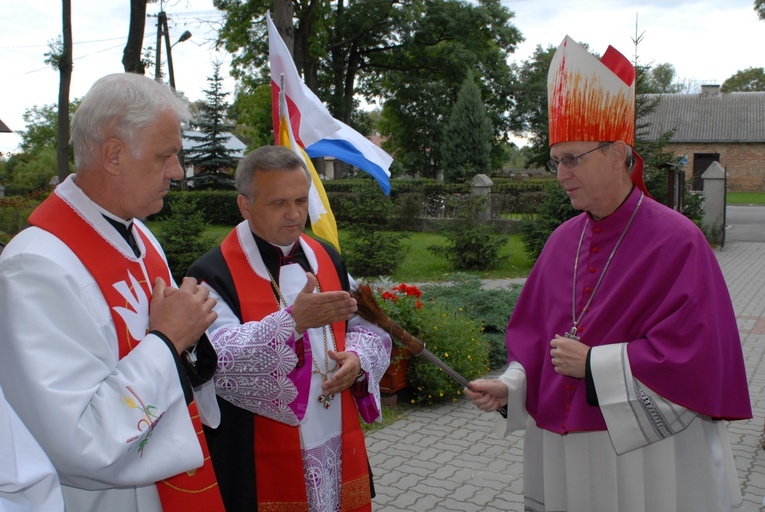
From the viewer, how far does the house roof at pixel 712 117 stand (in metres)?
47.4

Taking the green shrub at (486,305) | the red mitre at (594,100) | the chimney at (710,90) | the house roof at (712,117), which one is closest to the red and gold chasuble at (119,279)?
the red mitre at (594,100)

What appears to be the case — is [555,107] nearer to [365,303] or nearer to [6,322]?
[365,303]

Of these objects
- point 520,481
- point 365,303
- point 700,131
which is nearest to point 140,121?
point 365,303

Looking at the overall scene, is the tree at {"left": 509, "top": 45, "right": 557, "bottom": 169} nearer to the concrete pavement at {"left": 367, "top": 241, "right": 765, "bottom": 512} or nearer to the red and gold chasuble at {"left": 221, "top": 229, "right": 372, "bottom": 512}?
the concrete pavement at {"left": 367, "top": 241, "right": 765, "bottom": 512}

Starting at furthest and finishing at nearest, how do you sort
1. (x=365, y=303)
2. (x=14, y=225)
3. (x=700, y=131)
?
1. (x=700, y=131)
2. (x=14, y=225)
3. (x=365, y=303)

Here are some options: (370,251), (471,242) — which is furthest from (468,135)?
(370,251)

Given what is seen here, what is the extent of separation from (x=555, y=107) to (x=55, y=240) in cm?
196

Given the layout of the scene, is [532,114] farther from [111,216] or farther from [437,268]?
[111,216]

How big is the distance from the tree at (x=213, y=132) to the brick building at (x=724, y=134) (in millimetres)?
29883

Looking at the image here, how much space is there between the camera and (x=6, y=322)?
1.60 metres

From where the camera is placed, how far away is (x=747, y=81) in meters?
69.1

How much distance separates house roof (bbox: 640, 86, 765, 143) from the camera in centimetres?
4741

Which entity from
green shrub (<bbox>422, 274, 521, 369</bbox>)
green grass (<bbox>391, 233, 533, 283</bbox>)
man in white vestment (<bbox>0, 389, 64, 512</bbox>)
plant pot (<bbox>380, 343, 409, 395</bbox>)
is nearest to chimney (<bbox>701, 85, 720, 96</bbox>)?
green grass (<bbox>391, 233, 533, 283</bbox>)

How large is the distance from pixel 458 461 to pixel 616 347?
10.4 feet
